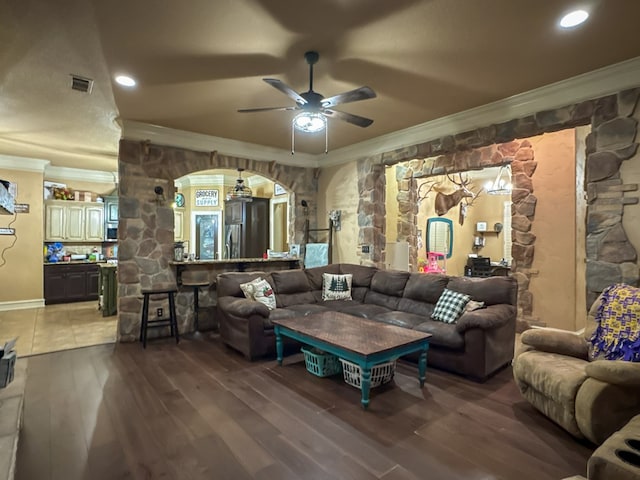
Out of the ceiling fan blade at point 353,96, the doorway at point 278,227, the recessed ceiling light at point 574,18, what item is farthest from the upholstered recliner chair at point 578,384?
the doorway at point 278,227

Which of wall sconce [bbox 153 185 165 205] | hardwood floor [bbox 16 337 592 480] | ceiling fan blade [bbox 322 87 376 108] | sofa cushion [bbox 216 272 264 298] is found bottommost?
hardwood floor [bbox 16 337 592 480]

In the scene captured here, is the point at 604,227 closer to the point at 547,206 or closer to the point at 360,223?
the point at 547,206

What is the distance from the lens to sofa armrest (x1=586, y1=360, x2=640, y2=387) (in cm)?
202

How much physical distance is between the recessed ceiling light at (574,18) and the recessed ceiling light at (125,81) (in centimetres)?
353

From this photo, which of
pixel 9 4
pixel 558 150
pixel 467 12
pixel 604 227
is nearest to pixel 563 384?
pixel 604 227

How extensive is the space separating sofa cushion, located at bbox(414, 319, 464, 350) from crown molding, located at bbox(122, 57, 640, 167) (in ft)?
7.79

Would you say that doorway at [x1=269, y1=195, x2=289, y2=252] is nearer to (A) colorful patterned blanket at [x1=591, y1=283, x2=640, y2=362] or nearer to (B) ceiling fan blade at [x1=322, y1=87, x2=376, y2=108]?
(B) ceiling fan blade at [x1=322, y1=87, x2=376, y2=108]

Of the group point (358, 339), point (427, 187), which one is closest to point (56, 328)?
point (358, 339)

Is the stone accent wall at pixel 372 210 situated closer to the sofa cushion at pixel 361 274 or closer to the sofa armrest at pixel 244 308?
the sofa cushion at pixel 361 274

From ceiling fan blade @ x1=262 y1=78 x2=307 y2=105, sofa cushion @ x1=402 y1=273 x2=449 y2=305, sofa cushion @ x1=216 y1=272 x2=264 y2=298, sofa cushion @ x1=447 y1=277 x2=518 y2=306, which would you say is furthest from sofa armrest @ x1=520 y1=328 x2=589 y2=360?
sofa cushion @ x1=216 y1=272 x2=264 y2=298

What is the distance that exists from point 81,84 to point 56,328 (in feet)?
12.1

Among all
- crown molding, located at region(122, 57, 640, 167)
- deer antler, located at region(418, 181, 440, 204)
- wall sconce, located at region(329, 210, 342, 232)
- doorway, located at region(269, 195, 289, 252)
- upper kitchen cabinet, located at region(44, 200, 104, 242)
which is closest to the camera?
crown molding, located at region(122, 57, 640, 167)

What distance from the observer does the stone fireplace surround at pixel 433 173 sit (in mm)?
3070

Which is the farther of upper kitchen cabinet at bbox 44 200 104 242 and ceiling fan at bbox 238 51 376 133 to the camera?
upper kitchen cabinet at bbox 44 200 104 242
